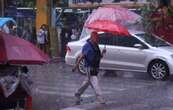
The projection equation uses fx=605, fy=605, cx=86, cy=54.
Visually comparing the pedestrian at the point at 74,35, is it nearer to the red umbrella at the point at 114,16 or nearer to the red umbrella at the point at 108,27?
the red umbrella at the point at 114,16

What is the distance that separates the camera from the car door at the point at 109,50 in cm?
2133

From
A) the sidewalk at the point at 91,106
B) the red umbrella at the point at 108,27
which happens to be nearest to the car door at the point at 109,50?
the red umbrella at the point at 108,27

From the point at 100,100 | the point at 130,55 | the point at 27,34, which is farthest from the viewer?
the point at 27,34

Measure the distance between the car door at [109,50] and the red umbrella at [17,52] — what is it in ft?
36.7

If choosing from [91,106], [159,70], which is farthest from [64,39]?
[91,106]

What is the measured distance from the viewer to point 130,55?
21.0 meters

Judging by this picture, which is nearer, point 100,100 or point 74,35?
point 100,100

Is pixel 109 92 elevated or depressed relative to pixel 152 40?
depressed

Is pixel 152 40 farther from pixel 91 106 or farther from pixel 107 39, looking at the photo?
pixel 91 106

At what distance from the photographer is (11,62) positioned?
32.0ft

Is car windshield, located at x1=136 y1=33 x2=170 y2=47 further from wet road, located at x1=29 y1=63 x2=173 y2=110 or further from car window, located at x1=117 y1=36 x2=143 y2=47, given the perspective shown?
wet road, located at x1=29 y1=63 x2=173 y2=110

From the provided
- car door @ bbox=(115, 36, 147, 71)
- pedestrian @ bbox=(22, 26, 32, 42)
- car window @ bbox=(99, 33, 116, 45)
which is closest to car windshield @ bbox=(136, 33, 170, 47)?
car door @ bbox=(115, 36, 147, 71)

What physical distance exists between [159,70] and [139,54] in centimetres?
96

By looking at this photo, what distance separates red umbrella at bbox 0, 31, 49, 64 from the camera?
9.75 meters
